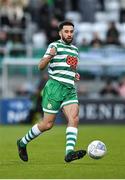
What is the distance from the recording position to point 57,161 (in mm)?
13367

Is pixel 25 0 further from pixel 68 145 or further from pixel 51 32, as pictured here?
pixel 68 145

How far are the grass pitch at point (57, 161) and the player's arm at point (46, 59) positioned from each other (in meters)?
1.45

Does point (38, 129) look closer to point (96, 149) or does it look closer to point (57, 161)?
point (57, 161)

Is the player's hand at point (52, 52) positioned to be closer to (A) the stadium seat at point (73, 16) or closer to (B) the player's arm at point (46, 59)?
(B) the player's arm at point (46, 59)

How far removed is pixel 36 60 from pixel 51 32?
255 cm

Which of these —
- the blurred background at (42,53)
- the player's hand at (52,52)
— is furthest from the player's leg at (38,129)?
the blurred background at (42,53)

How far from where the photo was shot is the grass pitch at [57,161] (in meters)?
11.3

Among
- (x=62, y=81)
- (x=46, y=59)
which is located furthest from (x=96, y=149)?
(x=46, y=59)

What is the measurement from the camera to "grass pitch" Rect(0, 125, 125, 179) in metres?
11.3

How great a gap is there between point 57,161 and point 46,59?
1.74 m

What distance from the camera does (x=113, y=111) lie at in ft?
85.4

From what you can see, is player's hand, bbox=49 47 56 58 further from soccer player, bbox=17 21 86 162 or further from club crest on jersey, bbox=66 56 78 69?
club crest on jersey, bbox=66 56 78 69

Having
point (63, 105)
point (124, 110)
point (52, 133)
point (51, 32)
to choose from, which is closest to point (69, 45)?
point (63, 105)

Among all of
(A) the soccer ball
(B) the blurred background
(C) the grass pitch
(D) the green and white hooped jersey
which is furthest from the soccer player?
(B) the blurred background
